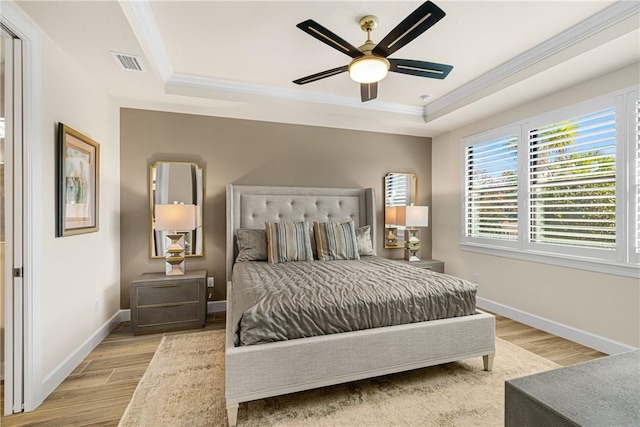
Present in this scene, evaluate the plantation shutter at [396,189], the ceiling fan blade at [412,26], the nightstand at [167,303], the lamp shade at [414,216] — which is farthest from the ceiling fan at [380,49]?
the nightstand at [167,303]

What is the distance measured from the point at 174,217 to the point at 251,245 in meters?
0.85

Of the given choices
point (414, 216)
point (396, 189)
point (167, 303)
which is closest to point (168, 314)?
point (167, 303)

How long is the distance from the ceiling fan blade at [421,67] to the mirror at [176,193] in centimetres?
257

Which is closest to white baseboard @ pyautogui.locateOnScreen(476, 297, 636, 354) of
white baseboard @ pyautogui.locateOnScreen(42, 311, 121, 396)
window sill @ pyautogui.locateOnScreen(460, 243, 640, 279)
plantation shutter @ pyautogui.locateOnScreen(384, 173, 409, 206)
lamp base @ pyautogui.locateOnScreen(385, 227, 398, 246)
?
window sill @ pyautogui.locateOnScreen(460, 243, 640, 279)

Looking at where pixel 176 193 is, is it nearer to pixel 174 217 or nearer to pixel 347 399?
pixel 174 217

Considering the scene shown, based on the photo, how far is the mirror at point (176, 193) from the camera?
139 inches

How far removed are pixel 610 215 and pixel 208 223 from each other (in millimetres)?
4107

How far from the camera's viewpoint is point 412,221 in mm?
4074

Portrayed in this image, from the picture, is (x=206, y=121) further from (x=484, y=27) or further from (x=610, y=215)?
(x=610, y=215)

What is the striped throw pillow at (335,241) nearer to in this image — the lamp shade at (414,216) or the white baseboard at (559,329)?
the lamp shade at (414,216)

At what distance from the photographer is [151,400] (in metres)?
1.96

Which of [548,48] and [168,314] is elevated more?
[548,48]

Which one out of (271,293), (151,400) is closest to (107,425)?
(151,400)

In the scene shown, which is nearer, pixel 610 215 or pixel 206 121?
pixel 610 215
